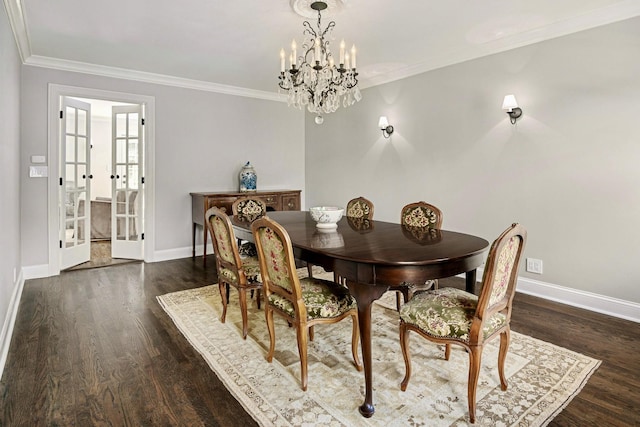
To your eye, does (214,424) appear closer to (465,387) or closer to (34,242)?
(465,387)

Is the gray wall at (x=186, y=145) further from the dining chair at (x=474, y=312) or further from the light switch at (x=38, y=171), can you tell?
the dining chair at (x=474, y=312)

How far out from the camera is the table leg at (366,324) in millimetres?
1729

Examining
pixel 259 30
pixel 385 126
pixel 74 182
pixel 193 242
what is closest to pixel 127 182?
pixel 74 182

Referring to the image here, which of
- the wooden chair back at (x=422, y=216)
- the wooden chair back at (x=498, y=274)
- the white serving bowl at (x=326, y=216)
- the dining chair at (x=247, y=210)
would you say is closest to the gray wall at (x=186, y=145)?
the dining chair at (x=247, y=210)

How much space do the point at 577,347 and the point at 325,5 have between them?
2.92 metres

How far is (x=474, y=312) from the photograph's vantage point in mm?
1756

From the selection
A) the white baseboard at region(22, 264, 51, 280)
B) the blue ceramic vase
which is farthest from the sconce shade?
the white baseboard at region(22, 264, 51, 280)

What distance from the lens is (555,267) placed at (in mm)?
3301

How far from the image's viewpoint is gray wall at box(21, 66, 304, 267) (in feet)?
12.9

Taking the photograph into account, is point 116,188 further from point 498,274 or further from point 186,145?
point 498,274

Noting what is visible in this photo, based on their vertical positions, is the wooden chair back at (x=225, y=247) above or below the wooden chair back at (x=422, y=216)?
below

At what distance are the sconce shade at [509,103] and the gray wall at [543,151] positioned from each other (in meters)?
0.13

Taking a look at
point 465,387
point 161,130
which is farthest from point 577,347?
point 161,130

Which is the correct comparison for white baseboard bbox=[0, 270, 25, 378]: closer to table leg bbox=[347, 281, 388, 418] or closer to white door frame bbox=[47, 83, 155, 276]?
white door frame bbox=[47, 83, 155, 276]
